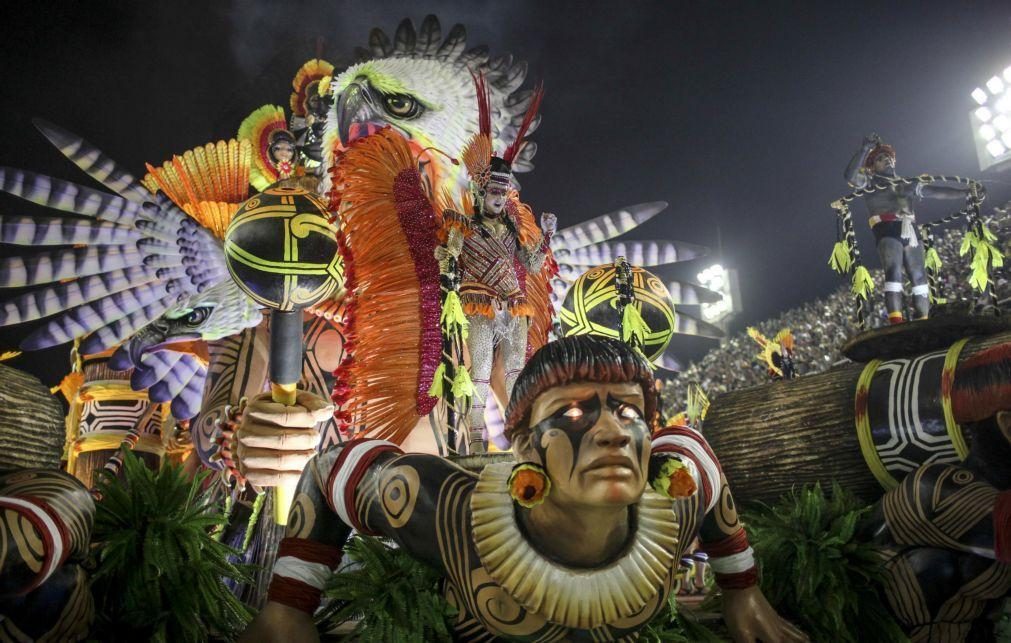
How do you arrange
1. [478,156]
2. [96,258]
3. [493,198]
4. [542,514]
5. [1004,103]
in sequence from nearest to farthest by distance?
[542,514]
[493,198]
[478,156]
[96,258]
[1004,103]

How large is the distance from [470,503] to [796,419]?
1.73m

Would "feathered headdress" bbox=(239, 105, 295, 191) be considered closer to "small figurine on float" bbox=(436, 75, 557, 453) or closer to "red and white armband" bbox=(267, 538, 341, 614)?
"small figurine on float" bbox=(436, 75, 557, 453)

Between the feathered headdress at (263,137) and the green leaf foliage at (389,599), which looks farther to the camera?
the feathered headdress at (263,137)

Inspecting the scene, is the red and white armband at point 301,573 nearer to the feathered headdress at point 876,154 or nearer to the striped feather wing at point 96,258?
the striped feather wing at point 96,258

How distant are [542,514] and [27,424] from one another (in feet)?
4.12

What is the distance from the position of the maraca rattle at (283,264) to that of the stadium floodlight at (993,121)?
288 inches

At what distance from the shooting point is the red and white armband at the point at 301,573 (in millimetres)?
1528

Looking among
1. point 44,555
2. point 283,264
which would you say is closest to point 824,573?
point 283,264

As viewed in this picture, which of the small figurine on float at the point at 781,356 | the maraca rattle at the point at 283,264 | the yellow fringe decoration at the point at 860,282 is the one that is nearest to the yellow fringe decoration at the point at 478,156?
the maraca rattle at the point at 283,264

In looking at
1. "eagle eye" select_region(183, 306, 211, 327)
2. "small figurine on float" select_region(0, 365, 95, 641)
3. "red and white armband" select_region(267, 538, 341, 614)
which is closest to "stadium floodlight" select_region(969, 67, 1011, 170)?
"eagle eye" select_region(183, 306, 211, 327)

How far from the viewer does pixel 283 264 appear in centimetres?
210

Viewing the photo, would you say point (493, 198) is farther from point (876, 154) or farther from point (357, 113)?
point (876, 154)

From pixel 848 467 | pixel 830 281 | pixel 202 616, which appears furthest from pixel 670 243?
pixel 830 281

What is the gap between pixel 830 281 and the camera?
28.2 ft
